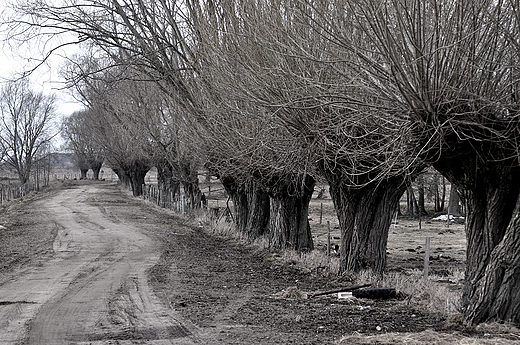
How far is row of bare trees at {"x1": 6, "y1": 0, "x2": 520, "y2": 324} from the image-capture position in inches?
288

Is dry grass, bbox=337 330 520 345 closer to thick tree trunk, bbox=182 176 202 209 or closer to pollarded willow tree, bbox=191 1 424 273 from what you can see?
pollarded willow tree, bbox=191 1 424 273

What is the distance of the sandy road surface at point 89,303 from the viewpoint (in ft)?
26.4

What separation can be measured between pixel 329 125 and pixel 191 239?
14731 millimetres

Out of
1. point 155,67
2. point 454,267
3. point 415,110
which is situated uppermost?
point 155,67

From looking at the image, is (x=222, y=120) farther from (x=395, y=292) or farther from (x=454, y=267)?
(x=454, y=267)

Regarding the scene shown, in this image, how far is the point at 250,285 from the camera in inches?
512

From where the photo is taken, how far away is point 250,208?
23.1 meters

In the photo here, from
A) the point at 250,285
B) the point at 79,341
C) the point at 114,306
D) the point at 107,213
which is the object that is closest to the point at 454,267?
the point at 250,285

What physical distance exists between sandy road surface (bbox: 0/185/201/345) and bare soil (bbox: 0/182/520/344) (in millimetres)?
16

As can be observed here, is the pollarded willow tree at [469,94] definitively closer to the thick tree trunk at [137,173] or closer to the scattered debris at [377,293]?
the scattered debris at [377,293]

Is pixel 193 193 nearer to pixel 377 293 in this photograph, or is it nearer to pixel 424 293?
pixel 377 293

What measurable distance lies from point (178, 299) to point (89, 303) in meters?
1.49

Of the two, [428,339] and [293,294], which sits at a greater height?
[428,339]

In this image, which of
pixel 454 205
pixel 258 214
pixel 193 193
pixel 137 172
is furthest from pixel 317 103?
pixel 137 172
